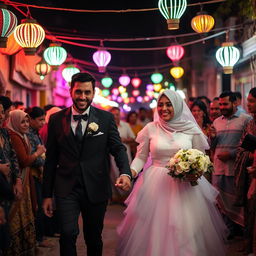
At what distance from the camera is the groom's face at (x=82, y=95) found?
17.1ft

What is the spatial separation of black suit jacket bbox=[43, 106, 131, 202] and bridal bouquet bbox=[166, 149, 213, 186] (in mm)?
645

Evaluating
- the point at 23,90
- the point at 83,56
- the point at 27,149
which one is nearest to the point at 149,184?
the point at 27,149

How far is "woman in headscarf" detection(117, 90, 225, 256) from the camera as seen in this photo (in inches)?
225

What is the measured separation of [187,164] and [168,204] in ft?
2.26

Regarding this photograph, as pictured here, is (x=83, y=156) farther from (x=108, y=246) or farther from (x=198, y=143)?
(x=108, y=246)

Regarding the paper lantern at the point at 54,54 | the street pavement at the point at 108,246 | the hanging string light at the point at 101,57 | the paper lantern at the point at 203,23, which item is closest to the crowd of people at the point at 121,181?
the street pavement at the point at 108,246

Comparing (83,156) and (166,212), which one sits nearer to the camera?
(83,156)

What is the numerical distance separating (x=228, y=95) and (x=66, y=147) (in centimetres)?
375

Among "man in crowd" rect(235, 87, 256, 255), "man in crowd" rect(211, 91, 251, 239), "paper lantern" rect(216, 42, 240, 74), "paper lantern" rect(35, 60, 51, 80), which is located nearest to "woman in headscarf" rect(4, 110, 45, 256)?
"man in crowd" rect(235, 87, 256, 255)

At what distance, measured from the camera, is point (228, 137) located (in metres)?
8.02

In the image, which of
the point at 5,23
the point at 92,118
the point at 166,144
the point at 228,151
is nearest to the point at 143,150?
the point at 166,144

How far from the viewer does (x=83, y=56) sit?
29688mm

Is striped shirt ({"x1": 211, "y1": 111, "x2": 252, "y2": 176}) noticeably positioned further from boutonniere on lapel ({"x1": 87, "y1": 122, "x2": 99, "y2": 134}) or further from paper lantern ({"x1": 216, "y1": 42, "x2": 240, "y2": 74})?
paper lantern ({"x1": 216, "y1": 42, "x2": 240, "y2": 74})

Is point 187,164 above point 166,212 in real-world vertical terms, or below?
above
